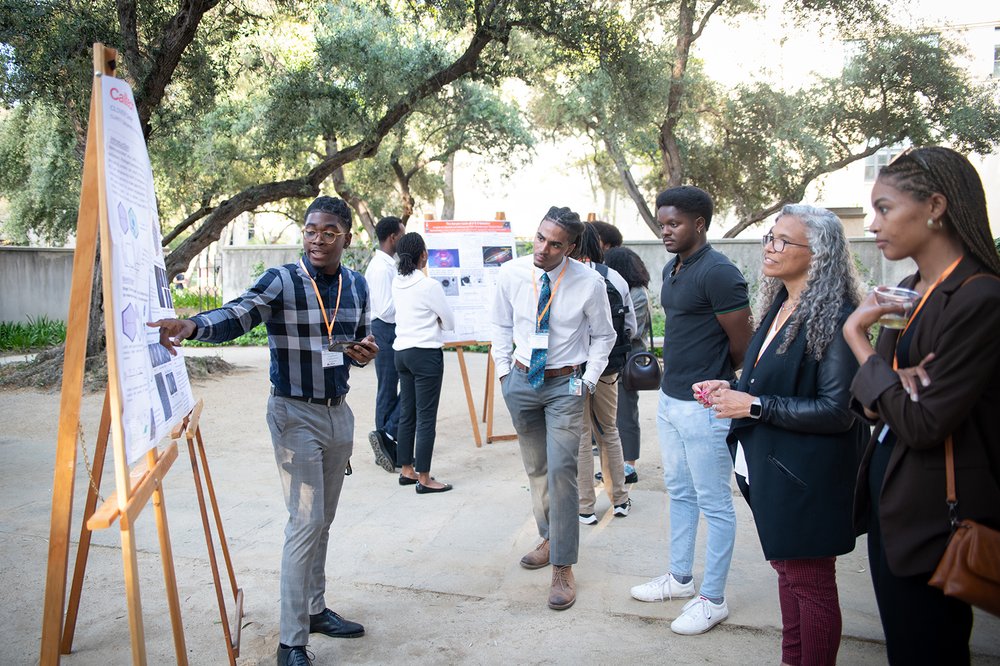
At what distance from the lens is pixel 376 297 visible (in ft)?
22.4

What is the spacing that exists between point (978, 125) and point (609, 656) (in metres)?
17.2

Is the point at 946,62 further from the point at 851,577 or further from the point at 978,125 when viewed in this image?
the point at 851,577

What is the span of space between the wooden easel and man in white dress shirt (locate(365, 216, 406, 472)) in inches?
155

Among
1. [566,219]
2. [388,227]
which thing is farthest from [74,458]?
[388,227]

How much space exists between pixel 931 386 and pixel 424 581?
307 cm

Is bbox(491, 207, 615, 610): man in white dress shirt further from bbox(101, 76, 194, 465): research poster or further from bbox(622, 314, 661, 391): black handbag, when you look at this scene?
bbox(101, 76, 194, 465): research poster

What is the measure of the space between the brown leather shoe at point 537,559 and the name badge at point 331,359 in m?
1.80

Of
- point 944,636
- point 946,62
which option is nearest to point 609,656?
point 944,636

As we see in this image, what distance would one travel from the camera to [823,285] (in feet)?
9.26

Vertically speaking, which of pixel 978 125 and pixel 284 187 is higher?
pixel 978 125

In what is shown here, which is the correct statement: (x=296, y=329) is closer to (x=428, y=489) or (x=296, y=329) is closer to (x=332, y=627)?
(x=332, y=627)

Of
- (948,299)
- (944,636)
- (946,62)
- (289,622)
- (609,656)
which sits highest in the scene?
(946,62)

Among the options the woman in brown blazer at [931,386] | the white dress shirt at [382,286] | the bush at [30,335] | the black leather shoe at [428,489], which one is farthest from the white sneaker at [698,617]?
the bush at [30,335]

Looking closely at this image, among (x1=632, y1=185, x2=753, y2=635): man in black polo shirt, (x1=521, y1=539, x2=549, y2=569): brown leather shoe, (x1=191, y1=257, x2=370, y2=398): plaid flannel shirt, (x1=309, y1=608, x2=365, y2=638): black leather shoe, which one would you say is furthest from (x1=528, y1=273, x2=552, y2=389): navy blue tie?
(x1=309, y1=608, x2=365, y2=638): black leather shoe
